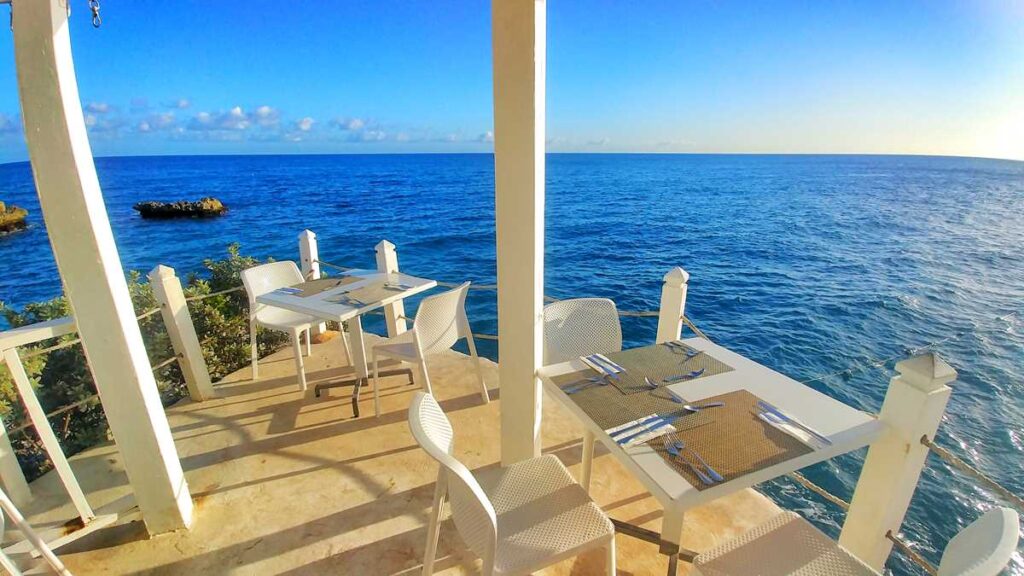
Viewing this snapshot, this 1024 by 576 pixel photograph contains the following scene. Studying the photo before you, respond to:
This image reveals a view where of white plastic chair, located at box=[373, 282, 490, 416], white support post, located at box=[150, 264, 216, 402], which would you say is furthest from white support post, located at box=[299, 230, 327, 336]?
white plastic chair, located at box=[373, 282, 490, 416]

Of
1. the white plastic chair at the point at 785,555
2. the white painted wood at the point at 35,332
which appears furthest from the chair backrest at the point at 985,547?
the white painted wood at the point at 35,332

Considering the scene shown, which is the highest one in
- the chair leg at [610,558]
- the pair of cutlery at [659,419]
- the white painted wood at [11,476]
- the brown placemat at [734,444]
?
the brown placemat at [734,444]

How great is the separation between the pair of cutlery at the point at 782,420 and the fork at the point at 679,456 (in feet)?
1.10

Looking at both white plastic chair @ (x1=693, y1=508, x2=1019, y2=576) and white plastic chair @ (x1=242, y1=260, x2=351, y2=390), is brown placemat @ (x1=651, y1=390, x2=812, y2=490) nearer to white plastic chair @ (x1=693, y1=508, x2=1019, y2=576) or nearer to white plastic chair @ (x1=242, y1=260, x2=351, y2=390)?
white plastic chair @ (x1=693, y1=508, x2=1019, y2=576)

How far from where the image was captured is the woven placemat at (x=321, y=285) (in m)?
2.91

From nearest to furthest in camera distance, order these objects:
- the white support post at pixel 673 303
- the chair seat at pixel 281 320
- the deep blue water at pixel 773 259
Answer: the white support post at pixel 673 303
the chair seat at pixel 281 320
the deep blue water at pixel 773 259

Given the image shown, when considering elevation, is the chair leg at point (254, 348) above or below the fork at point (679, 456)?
below

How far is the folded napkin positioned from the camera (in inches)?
51.8

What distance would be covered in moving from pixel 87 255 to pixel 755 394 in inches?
95.4

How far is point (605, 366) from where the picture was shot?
1734 mm

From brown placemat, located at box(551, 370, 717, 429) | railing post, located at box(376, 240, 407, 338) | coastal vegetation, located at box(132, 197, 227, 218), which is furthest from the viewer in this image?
coastal vegetation, located at box(132, 197, 227, 218)

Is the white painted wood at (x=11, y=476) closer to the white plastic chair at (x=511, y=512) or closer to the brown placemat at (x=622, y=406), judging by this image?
the white plastic chair at (x=511, y=512)

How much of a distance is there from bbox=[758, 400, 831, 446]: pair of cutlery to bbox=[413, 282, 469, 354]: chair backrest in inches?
66.4

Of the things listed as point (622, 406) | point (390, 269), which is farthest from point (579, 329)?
point (390, 269)
